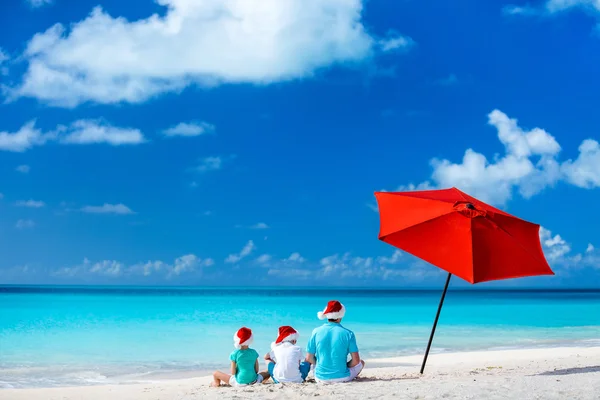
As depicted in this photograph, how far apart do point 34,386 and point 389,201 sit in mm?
5985

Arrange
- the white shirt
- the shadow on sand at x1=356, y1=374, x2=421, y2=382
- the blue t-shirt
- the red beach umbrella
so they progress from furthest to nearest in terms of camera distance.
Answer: the shadow on sand at x1=356, y1=374, x2=421, y2=382 → the white shirt → the blue t-shirt → the red beach umbrella

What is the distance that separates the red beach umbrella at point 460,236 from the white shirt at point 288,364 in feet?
5.15

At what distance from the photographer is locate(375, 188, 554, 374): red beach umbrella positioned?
6.45m

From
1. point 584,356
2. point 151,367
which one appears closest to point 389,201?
point 584,356

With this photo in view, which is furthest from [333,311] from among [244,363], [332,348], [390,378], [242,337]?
[390,378]

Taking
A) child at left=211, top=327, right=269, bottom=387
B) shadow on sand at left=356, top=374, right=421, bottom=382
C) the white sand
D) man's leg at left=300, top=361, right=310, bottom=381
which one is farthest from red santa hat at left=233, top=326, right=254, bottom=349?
shadow on sand at left=356, top=374, right=421, bottom=382

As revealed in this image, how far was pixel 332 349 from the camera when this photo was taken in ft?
22.0

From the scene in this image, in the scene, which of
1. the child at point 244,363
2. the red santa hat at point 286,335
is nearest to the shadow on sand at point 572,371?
the red santa hat at point 286,335

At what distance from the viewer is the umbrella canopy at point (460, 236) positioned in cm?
645

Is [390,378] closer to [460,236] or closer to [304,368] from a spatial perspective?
[304,368]

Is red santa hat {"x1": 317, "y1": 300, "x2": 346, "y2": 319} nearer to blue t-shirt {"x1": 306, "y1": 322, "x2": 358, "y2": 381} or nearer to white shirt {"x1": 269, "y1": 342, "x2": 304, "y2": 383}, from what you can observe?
blue t-shirt {"x1": 306, "y1": 322, "x2": 358, "y2": 381}

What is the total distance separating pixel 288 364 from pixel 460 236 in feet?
7.45

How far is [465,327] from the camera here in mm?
20266

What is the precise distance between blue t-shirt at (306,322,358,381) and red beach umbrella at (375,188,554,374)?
43.6 inches
